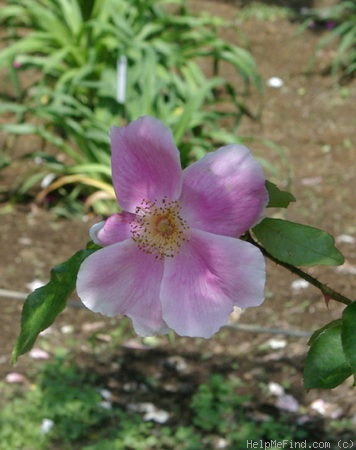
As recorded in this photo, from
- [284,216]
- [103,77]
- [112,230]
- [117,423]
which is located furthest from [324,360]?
[103,77]

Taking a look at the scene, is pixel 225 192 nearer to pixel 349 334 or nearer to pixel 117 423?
pixel 349 334

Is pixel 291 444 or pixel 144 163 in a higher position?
pixel 144 163

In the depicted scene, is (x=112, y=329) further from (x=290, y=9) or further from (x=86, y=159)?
(x=290, y=9)

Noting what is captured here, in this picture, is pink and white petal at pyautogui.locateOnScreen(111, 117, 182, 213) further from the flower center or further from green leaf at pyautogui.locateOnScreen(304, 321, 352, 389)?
green leaf at pyautogui.locateOnScreen(304, 321, 352, 389)

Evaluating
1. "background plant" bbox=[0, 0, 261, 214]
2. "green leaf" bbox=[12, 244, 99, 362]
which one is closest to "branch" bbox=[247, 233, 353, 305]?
"green leaf" bbox=[12, 244, 99, 362]

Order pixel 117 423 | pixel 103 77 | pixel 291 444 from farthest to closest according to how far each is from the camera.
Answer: pixel 103 77 < pixel 117 423 < pixel 291 444

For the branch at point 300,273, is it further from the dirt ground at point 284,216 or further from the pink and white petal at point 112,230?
the dirt ground at point 284,216
